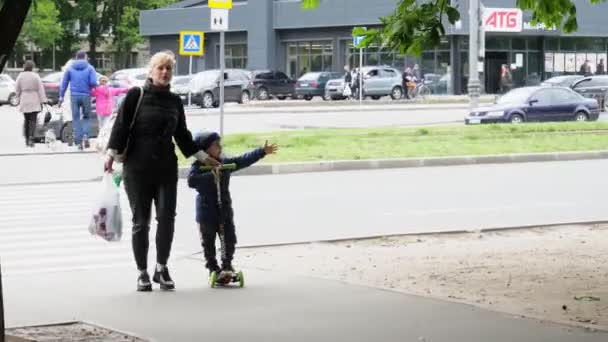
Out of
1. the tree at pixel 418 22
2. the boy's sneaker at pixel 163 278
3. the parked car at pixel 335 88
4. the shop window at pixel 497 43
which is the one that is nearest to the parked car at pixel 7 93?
the parked car at pixel 335 88

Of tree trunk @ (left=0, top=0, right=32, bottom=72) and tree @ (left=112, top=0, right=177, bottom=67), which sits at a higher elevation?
tree @ (left=112, top=0, right=177, bottom=67)

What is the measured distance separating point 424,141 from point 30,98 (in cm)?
830

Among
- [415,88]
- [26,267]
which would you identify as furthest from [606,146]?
[415,88]

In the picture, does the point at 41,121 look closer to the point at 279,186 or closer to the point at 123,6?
the point at 279,186

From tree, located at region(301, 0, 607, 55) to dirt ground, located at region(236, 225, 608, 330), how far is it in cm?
194

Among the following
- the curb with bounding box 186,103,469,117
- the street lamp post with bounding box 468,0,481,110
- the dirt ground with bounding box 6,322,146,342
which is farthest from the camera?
the curb with bounding box 186,103,469,117

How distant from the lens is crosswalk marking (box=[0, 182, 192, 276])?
37.5 ft

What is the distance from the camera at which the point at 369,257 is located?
11.7 m

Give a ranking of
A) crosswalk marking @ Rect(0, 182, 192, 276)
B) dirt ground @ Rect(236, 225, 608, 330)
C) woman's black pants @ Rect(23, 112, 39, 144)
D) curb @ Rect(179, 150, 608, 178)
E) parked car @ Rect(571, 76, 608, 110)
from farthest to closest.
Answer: parked car @ Rect(571, 76, 608, 110) < woman's black pants @ Rect(23, 112, 39, 144) < curb @ Rect(179, 150, 608, 178) < crosswalk marking @ Rect(0, 182, 192, 276) < dirt ground @ Rect(236, 225, 608, 330)

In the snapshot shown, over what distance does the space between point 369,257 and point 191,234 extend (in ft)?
8.47

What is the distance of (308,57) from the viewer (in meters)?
74.5

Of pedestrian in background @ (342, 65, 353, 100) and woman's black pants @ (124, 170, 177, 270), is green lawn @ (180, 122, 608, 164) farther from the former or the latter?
pedestrian in background @ (342, 65, 353, 100)

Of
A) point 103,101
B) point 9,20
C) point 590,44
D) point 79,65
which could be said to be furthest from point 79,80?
point 590,44

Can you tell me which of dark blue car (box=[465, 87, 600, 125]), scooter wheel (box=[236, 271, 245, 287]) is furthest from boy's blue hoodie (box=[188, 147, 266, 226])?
dark blue car (box=[465, 87, 600, 125])
